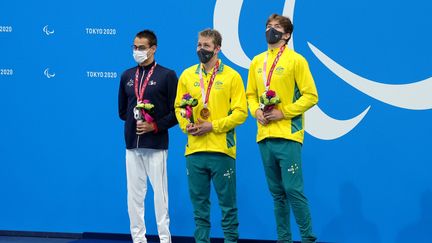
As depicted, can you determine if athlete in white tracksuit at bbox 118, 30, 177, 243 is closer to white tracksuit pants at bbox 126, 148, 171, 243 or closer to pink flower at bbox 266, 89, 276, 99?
white tracksuit pants at bbox 126, 148, 171, 243

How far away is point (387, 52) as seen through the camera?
665 cm

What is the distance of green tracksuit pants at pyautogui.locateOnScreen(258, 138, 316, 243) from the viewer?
5754mm

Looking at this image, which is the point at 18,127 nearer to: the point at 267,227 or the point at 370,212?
the point at 267,227

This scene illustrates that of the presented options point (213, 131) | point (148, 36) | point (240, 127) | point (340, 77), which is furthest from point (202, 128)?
point (340, 77)

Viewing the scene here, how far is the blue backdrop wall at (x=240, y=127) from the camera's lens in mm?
6633

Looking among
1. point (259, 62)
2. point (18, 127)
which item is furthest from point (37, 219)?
point (259, 62)

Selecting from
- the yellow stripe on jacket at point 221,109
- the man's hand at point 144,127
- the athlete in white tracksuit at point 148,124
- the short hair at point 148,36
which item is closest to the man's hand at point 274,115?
the yellow stripe on jacket at point 221,109

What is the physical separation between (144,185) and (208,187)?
0.75 meters

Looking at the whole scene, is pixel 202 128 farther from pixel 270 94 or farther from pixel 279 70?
pixel 279 70

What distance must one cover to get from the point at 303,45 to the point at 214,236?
1.96 m

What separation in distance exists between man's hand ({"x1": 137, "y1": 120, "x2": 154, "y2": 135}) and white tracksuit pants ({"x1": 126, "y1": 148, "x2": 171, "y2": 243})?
206 millimetres

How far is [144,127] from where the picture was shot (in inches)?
246

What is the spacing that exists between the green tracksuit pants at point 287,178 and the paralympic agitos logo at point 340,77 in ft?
3.47

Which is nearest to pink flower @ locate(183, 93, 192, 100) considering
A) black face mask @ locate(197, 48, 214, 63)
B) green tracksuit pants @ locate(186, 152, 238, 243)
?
black face mask @ locate(197, 48, 214, 63)
